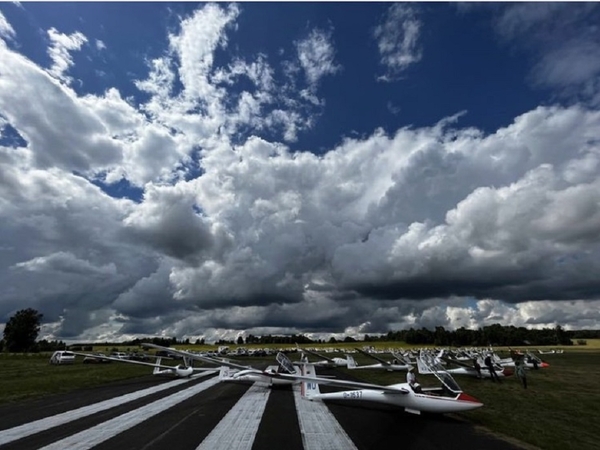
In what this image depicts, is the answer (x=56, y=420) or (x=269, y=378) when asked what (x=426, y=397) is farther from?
(x=56, y=420)

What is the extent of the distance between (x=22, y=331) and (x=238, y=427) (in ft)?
471

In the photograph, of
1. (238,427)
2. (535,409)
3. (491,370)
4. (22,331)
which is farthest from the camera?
(22,331)

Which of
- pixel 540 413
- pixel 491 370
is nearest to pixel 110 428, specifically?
pixel 540 413

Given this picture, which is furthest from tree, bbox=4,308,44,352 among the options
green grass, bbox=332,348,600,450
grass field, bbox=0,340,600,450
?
green grass, bbox=332,348,600,450

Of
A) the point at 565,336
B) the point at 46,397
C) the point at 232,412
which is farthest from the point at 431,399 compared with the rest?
the point at 565,336

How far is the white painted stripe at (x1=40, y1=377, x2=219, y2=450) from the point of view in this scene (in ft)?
36.8

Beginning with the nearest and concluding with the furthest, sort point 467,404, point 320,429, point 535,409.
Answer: point 320,429, point 467,404, point 535,409

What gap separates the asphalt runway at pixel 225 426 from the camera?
37.1 feet

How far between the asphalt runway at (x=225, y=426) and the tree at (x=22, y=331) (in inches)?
5129

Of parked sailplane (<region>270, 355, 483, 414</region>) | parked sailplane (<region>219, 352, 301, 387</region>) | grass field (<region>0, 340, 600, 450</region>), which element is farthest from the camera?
parked sailplane (<region>219, 352, 301, 387</region>)

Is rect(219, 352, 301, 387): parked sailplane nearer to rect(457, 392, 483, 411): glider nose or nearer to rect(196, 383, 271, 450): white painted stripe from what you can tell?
rect(196, 383, 271, 450): white painted stripe

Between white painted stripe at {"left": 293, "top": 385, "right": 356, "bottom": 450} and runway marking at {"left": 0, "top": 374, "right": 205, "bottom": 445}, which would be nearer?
white painted stripe at {"left": 293, "top": 385, "right": 356, "bottom": 450}

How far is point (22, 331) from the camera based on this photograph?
12425 cm

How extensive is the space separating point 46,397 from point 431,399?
2174cm
